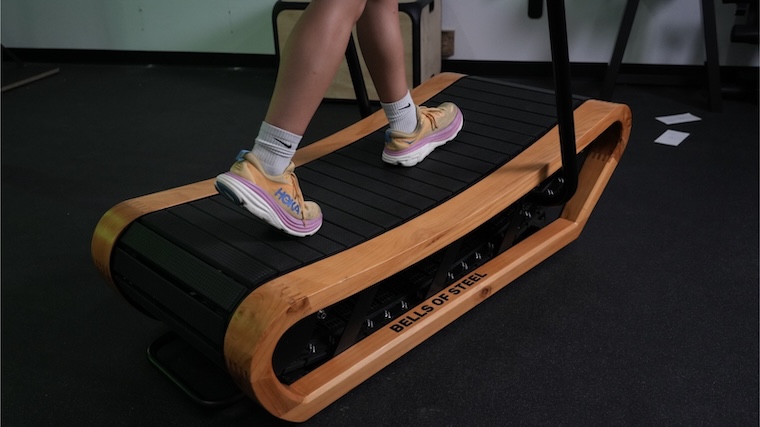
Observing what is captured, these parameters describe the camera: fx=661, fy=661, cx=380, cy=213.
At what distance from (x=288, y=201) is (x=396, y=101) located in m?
0.51

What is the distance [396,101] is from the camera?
1685mm

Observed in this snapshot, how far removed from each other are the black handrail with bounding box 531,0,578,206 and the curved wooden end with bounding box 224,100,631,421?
0.05 m

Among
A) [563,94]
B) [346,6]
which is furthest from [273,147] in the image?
[563,94]

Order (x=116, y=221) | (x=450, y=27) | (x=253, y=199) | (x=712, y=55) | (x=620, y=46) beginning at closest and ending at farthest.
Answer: (x=253, y=199) < (x=116, y=221) < (x=712, y=55) < (x=620, y=46) < (x=450, y=27)

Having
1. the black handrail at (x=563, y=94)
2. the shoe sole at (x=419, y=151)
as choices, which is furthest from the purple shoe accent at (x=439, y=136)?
the black handrail at (x=563, y=94)

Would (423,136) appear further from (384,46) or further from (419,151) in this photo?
(384,46)

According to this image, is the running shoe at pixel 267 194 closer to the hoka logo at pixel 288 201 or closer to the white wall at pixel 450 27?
the hoka logo at pixel 288 201

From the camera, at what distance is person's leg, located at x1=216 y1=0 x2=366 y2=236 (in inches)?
48.2

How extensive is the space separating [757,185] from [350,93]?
181 cm

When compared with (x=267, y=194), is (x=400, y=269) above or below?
below

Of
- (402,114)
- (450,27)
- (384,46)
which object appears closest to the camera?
(384,46)

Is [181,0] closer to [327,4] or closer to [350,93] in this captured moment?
[350,93]

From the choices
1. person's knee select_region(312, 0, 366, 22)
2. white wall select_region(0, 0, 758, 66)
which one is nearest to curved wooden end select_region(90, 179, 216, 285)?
person's knee select_region(312, 0, 366, 22)

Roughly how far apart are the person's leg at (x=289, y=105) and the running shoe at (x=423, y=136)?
1.51 ft
